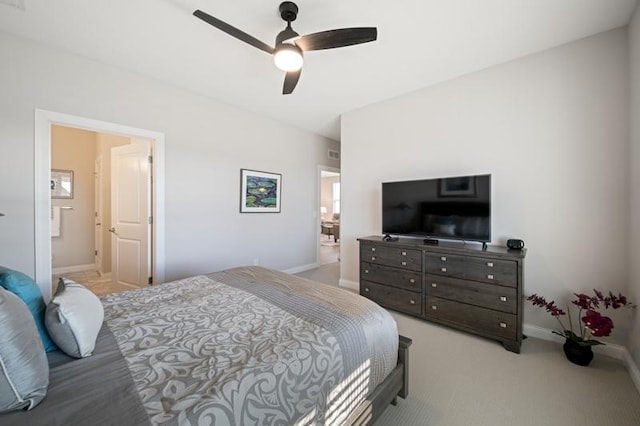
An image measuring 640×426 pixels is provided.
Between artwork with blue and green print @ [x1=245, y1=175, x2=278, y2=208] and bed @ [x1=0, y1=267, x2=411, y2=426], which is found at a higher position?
artwork with blue and green print @ [x1=245, y1=175, x2=278, y2=208]

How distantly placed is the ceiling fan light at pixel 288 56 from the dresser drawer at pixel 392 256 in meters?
2.12

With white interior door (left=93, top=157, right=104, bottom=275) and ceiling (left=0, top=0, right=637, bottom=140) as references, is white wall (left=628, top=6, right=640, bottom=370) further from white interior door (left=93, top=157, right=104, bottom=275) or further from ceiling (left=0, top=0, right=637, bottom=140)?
white interior door (left=93, top=157, right=104, bottom=275)

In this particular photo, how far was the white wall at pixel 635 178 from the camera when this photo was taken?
1872mm

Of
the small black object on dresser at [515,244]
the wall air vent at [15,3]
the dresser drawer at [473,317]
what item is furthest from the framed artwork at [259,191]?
the small black object on dresser at [515,244]

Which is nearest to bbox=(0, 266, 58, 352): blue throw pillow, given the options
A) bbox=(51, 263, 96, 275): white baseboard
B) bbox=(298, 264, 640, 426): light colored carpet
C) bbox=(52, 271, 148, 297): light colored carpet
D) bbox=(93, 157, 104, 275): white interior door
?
bbox=(298, 264, 640, 426): light colored carpet

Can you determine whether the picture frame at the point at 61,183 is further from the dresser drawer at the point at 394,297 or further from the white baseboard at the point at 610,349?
the white baseboard at the point at 610,349

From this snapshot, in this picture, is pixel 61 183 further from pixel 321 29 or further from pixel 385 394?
pixel 385 394

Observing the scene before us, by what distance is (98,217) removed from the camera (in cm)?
480

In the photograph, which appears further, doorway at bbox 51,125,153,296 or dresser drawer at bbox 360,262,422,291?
doorway at bbox 51,125,153,296

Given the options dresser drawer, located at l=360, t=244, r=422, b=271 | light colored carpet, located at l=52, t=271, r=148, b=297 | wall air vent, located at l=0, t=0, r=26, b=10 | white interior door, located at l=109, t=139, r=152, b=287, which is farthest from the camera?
light colored carpet, located at l=52, t=271, r=148, b=297

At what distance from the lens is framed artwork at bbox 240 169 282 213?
3.92 m

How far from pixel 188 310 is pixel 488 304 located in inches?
97.5

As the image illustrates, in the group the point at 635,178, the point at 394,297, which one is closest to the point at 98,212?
the point at 394,297

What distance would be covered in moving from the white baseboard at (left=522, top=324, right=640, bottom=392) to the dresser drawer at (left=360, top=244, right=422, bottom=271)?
1176 millimetres
